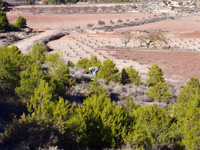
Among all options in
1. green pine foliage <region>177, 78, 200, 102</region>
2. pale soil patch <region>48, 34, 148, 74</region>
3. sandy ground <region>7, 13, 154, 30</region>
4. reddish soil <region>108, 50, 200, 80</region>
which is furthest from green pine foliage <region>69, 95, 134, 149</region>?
sandy ground <region>7, 13, 154, 30</region>

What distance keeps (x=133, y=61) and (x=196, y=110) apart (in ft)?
52.6

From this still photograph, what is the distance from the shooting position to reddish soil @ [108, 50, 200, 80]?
18.0 meters

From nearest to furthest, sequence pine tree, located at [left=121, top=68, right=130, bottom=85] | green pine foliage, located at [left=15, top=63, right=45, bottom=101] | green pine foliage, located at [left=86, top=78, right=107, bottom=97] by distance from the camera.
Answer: green pine foliage, located at [left=15, top=63, right=45, bottom=101] → green pine foliage, located at [left=86, top=78, right=107, bottom=97] → pine tree, located at [left=121, top=68, right=130, bottom=85]

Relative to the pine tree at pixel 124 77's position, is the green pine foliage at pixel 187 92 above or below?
above

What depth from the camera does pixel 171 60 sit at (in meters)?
22.1

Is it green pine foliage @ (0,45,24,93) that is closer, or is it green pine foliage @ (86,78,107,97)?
green pine foliage @ (0,45,24,93)

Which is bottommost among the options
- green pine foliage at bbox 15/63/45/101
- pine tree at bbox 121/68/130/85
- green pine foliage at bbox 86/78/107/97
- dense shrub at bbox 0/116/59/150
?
pine tree at bbox 121/68/130/85

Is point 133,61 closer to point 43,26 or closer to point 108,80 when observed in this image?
point 108,80

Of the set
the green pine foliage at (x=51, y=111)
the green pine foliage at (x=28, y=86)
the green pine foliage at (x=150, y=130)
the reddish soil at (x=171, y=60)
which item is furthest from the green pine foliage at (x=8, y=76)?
the reddish soil at (x=171, y=60)

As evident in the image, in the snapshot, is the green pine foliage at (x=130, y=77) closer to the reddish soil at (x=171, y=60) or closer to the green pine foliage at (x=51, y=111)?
the reddish soil at (x=171, y=60)

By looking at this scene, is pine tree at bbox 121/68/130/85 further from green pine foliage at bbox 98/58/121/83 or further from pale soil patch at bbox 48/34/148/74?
pale soil patch at bbox 48/34/148/74

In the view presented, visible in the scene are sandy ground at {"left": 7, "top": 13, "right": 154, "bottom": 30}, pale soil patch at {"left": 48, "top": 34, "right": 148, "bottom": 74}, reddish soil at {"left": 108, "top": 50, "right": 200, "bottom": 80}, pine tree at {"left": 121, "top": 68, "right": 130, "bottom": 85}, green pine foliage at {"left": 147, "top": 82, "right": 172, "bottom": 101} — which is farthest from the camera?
sandy ground at {"left": 7, "top": 13, "right": 154, "bottom": 30}

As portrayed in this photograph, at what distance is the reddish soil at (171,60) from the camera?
1795 centimetres

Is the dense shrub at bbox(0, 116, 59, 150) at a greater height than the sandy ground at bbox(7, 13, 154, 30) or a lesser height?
lesser
